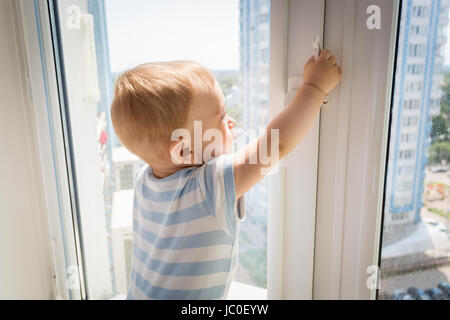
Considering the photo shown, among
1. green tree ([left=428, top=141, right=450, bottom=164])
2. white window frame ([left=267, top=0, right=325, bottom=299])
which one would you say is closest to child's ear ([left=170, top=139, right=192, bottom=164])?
white window frame ([left=267, top=0, right=325, bottom=299])

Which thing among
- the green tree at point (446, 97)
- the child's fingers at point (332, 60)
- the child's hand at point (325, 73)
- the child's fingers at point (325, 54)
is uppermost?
the child's fingers at point (325, 54)

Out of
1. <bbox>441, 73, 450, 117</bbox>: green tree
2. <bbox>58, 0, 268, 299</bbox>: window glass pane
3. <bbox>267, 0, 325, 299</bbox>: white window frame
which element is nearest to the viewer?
<bbox>441, 73, 450, 117</bbox>: green tree

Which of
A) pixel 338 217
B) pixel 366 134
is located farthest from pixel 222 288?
pixel 366 134

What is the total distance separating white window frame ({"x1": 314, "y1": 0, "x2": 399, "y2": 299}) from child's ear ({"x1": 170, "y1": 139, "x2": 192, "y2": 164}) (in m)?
0.32

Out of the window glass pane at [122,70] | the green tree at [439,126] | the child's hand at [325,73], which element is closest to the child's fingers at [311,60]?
the child's hand at [325,73]

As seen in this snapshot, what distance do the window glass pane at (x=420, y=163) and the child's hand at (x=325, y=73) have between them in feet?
0.40

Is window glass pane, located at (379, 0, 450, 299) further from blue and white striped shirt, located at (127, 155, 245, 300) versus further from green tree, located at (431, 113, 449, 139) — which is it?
blue and white striped shirt, located at (127, 155, 245, 300)

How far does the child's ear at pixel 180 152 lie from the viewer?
693 millimetres

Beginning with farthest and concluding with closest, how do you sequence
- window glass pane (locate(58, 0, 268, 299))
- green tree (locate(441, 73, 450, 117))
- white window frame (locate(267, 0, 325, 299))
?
window glass pane (locate(58, 0, 268, 299)) < white window frame (locate(267, 0, 325, 299)) < green tree (locate(441, 73, 450, 117))

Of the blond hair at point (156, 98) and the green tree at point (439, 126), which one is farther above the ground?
the blond hair at point (156, 98)

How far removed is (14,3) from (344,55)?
94 centimetres

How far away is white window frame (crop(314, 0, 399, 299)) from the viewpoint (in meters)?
0.67

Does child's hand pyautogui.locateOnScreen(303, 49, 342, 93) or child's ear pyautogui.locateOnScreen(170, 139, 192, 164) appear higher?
child's hand pyautogui.locateOnScreen(303, 49, 342, 93)

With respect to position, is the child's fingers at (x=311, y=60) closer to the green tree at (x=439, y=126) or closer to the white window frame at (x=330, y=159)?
the white window frame at (x=330, y=159)
